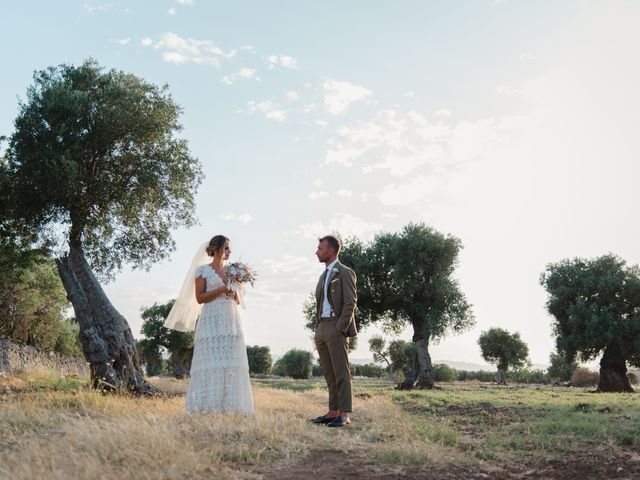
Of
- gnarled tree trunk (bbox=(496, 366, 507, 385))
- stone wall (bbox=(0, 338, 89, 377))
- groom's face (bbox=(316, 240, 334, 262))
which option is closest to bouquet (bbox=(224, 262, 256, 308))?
groom's face (bbox=(316, 240, 334, 262))

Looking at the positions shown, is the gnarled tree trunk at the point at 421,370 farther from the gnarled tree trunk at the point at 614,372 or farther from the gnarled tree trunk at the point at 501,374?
the gnarled tree trunk at the point at 501,374

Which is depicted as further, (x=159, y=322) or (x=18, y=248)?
(x=159, y=322)

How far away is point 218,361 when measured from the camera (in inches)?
392

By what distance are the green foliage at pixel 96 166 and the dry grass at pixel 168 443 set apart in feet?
31.6

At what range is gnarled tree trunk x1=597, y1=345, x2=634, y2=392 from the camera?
34375 mm

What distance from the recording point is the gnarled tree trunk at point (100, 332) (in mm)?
16562

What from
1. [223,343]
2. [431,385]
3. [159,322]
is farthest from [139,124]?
[159,322]

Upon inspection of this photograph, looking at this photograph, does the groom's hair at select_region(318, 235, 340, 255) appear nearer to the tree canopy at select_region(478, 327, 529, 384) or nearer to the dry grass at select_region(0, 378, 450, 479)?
the dry grass at select_region(0, 378, 450, 479)

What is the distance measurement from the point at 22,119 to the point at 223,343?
531 inches

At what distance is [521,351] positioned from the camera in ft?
217

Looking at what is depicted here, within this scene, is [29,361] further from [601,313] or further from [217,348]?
[601,313]

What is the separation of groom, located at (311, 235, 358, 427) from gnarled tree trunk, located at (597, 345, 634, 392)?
31061mm

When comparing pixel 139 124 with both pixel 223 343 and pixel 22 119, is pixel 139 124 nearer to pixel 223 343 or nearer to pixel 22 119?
pixel 22 119

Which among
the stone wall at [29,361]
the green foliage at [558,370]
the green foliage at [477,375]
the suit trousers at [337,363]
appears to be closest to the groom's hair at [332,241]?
the suit trousers at [337,363]
